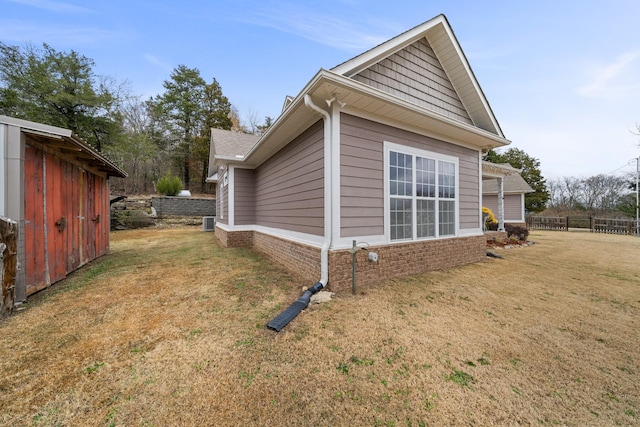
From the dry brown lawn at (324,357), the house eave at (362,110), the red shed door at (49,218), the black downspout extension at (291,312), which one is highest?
the house eave at (362,110)

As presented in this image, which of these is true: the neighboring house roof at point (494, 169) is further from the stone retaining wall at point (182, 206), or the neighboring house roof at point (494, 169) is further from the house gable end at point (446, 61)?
the stone retaining wall at point (182, 206)

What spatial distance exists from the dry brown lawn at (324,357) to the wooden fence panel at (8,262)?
0.25m

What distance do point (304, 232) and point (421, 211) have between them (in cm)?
256

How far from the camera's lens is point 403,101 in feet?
13.6

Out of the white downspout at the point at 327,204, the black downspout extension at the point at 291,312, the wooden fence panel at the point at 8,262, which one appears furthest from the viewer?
the white downspout at the point at 327,204

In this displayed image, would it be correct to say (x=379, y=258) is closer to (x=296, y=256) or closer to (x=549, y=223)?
(x=296, y=256)

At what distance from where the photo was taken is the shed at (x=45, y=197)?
3.35 metres

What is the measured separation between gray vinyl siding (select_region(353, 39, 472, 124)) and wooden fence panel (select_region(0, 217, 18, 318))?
5589mm

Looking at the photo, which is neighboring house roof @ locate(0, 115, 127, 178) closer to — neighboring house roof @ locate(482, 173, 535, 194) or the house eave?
the house eave

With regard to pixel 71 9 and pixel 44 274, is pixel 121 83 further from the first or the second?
pixel 44 274

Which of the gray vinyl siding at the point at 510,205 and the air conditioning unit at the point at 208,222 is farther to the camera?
the gray vinyl siding at the point at 510,205

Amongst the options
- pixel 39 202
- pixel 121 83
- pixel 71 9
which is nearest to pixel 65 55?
pixel 121 83

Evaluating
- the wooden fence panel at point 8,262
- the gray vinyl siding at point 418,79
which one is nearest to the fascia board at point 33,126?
the wooden fence panel at point 8,262

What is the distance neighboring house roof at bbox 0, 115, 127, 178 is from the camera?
135 inches
